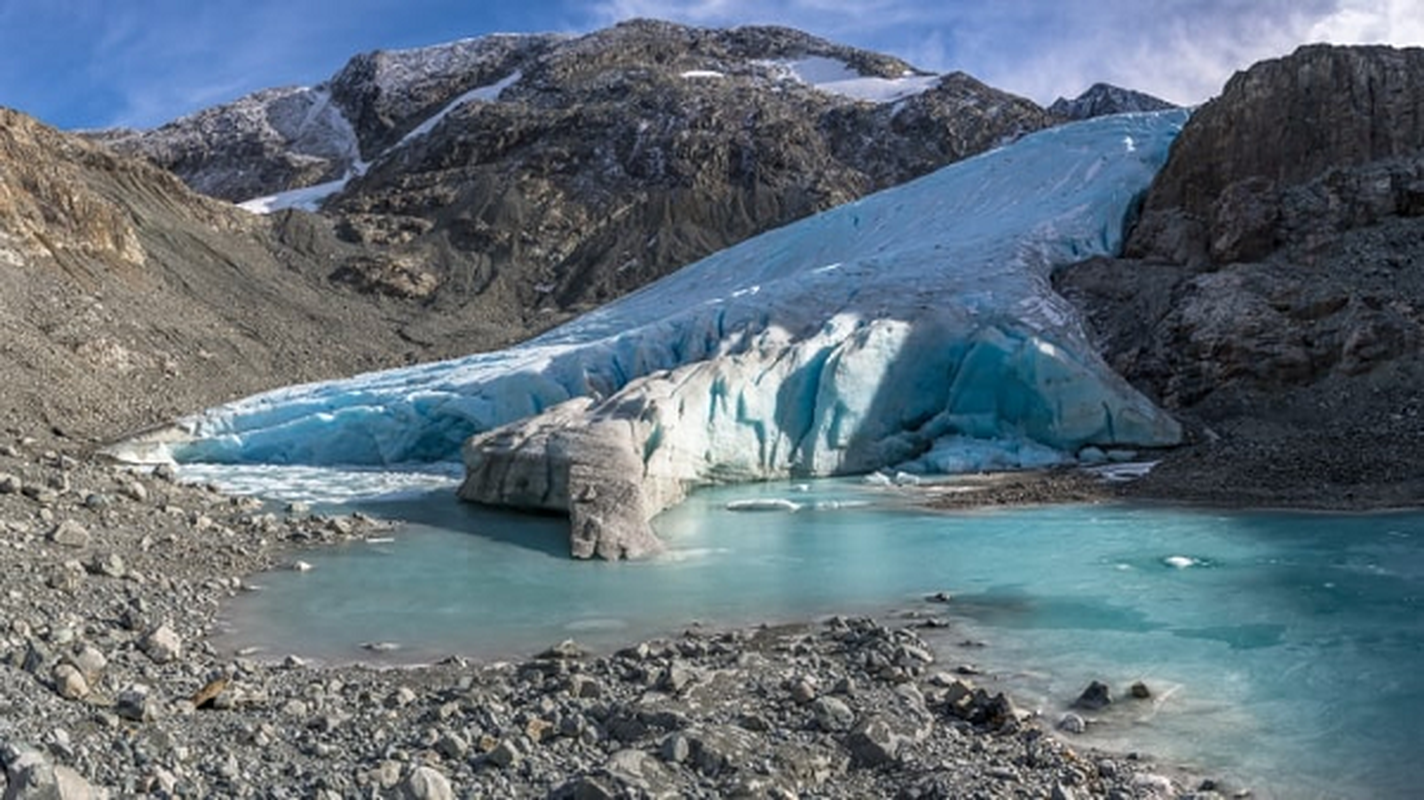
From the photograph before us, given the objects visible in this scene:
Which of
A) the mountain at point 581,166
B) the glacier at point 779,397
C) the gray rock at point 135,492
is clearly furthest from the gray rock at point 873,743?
the mountain at point 581,166

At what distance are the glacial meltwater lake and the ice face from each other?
3.01 meters

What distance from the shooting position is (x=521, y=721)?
5.07m

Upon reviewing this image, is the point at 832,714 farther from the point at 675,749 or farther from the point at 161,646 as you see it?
the point at 161,646

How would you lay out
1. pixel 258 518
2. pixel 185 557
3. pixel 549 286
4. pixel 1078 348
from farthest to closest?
1. pixel 549 286
2. pixel 1078 348
3. pixel 258 518
4. pixel 185 557

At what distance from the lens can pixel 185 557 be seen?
366 inches

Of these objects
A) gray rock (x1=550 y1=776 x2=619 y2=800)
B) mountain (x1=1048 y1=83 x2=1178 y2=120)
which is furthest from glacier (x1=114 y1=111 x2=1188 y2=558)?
mountain (x1=1048 y1=83 x2=1178 y2=120)

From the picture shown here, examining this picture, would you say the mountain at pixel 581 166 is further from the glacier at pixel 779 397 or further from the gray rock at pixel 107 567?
the gray rock at pixel 107 567

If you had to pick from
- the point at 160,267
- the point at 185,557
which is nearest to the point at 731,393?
the point at 185,557

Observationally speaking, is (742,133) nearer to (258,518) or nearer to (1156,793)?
(258,518)

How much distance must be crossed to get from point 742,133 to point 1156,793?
161 ft

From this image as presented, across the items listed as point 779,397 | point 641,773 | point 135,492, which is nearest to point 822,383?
point 779,397

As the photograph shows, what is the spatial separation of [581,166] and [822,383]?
121ft

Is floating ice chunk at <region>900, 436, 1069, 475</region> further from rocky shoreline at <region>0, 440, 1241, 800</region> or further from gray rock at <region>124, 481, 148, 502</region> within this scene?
gray rock at <region>124, 481, 148, 502</region>

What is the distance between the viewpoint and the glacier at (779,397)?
13.9 m
